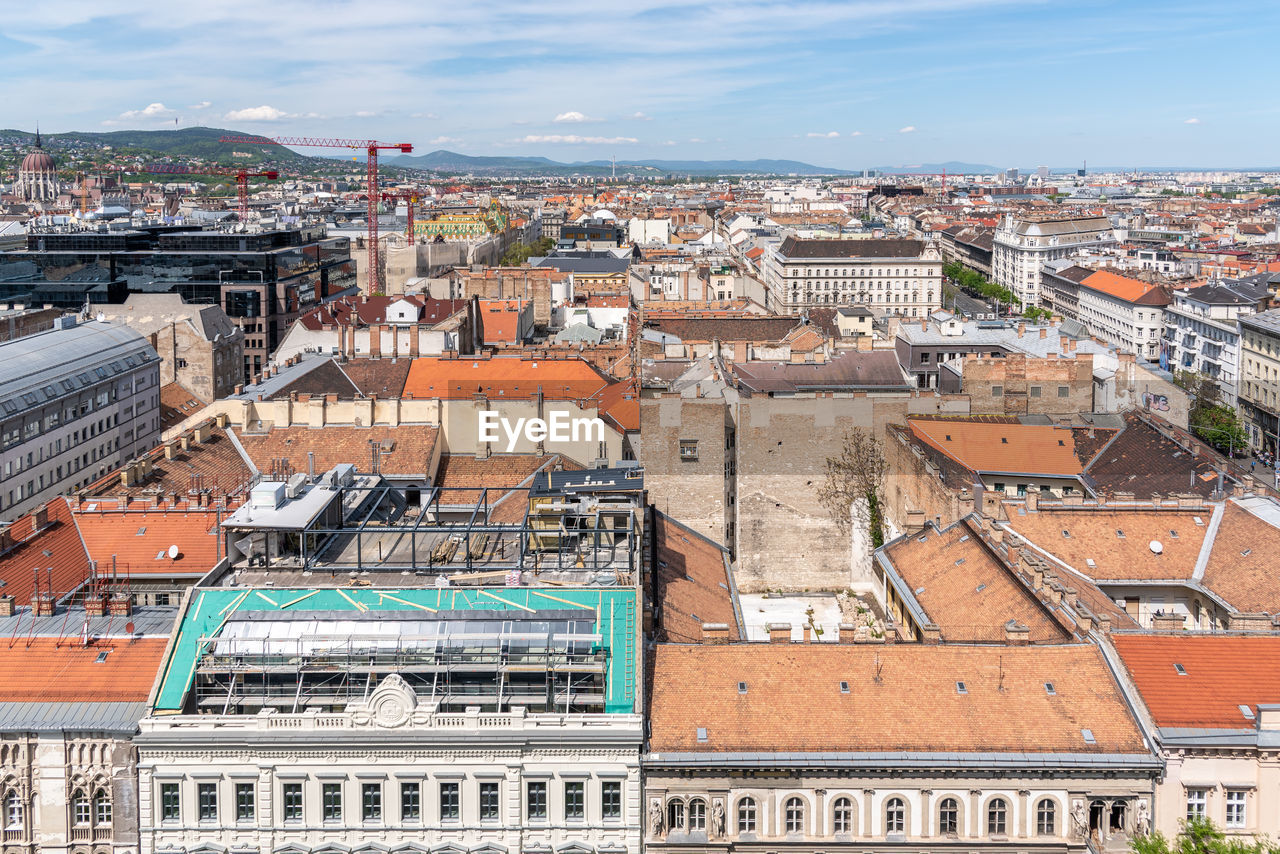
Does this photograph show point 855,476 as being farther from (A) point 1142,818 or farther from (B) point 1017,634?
(A) point 1142,818

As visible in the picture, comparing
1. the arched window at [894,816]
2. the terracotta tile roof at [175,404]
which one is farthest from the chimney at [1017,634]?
the terracotta tile roof at [175,404]

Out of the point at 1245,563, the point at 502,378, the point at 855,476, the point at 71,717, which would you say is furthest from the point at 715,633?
the point at 502,378

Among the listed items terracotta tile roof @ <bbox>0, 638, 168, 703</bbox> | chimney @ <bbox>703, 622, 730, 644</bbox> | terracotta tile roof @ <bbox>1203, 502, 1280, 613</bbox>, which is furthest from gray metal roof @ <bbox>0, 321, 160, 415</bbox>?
terracotta tile roof @ <bbox>1203, 502, 1280, 613</bbox>

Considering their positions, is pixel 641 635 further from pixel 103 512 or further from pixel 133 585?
pixel 103 512

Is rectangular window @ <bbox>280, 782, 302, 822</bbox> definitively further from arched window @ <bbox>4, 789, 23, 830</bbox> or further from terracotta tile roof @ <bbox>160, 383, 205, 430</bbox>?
terracotta tile roof @ <bbox>160, 383, 205, 430</bbox>

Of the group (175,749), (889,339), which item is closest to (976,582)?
(175,749)
